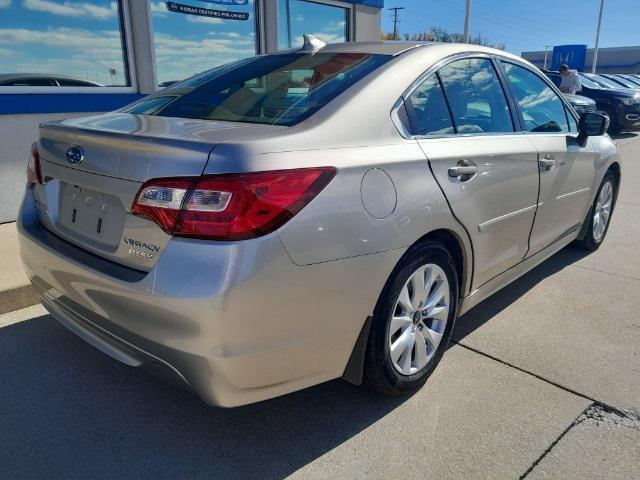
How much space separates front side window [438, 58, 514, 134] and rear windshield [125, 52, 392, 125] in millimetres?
438

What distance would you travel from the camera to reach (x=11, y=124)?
5.14m

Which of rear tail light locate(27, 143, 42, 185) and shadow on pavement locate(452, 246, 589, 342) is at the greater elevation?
rear tail light locate(27, 143, 42, 185)

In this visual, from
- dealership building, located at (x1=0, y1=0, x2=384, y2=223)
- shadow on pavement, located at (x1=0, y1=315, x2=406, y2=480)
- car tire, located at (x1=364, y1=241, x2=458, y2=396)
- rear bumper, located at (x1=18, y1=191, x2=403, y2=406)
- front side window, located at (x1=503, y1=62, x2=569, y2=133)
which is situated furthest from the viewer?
dealership building, located at (x1=0, y1=0, x2=384, y2=223)

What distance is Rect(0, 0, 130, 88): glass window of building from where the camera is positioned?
5.31m

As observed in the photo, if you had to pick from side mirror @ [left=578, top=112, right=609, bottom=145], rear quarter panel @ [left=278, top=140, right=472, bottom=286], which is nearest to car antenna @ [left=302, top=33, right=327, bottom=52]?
rear quarter panel @ [left=278, top=140, right=472, bottom=286]

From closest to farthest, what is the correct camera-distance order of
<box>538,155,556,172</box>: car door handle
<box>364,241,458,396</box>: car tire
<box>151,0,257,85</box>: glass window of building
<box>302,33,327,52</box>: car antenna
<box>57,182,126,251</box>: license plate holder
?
<box>57,182,126,251</box>: license plate holder < <box>364,241,458,396</box>: car tire < <box>302,33,327,52</box>: car antenna < <box>538,155,556,172</box>: car door handle < <box>151,0,257,85</box>: glass window of building

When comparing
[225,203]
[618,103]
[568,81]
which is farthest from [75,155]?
[618,103]

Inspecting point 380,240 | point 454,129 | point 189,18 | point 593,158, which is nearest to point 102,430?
point 380,240

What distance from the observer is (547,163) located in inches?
133

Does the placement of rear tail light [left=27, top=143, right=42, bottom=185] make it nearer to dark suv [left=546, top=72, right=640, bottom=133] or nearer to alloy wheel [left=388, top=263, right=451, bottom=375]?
alloy wheel [left=388, top=263, right=451, bottom=375]

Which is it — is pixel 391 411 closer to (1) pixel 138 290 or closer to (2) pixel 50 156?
(1) pixel 138 290

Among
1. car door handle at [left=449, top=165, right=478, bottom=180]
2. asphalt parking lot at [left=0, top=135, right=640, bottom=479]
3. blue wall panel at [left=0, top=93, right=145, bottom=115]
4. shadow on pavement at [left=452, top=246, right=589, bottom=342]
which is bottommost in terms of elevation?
shadow on pavement at [left=452, top=246, right=589, bottom=342]

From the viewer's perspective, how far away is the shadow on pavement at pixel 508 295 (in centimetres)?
342

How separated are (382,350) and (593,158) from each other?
282 centimetres
